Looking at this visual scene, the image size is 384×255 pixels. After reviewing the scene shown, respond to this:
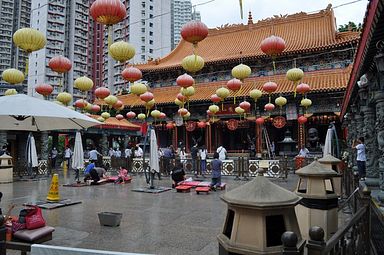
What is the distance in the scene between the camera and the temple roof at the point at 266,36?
20953 millimetres

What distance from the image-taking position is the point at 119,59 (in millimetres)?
8641

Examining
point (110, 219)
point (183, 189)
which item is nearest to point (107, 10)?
point (110, 219)

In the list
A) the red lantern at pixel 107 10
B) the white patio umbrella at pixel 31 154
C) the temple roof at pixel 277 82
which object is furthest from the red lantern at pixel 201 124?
the red lantern at pixel 107 10

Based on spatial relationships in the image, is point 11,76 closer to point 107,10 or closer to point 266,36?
point 107,10

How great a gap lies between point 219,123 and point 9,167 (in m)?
14.1

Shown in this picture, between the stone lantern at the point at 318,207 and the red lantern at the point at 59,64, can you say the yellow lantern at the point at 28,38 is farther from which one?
the stone lantern at the point at 318,207

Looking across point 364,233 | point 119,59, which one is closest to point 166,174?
point 119,59

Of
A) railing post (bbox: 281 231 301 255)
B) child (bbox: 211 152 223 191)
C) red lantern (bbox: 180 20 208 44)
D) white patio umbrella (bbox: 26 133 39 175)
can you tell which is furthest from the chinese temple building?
railing post (bbox: 281 231 301 255)

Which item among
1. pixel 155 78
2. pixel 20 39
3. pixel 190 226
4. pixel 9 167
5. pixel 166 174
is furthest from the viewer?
pixel 155 78

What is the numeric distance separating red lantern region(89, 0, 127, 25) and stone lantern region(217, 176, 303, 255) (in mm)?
5795

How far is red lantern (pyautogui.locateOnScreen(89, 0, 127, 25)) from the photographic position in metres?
7.08

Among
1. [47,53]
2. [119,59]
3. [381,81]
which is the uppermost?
[47,53]

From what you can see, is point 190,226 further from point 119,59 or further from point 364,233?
point 119,59

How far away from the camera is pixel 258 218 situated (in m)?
2.67
